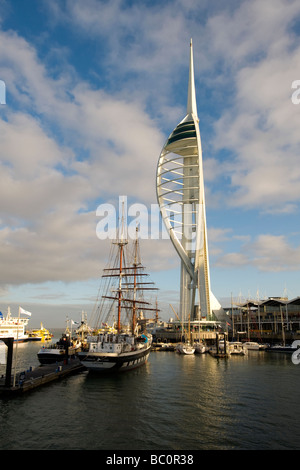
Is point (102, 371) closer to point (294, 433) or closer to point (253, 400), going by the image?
point (253, 400)

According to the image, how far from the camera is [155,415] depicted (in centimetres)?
2461

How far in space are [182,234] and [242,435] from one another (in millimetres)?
94300

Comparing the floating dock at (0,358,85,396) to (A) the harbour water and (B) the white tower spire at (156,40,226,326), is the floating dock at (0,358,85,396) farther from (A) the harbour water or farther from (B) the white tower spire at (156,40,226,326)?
(B) the white tower spire at (156,40,226,326)

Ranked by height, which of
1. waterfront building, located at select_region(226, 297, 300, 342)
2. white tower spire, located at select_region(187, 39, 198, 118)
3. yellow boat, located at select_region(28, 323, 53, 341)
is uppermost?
white tower spire, located at select_region(187, 39, 198, 118)

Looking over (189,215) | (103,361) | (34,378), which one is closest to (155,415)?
(34,378)

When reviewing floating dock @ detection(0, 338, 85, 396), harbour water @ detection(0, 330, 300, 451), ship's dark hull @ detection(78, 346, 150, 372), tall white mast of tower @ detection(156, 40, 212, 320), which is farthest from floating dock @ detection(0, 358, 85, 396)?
A: tall white mast of tower @ detection(156, 40, 212, 320)

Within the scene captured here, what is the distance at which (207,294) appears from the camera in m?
109

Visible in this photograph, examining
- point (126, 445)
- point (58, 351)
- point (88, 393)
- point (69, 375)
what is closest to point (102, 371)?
point (69, 375)

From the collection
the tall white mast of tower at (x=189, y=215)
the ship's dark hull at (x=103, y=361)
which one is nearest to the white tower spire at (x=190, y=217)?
the tall white mast of tower at (x=189, y=215)

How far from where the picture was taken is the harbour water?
19141mm

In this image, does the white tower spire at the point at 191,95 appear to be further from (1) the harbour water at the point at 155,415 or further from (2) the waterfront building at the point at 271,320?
(1) the harbour water at the point at 155,415

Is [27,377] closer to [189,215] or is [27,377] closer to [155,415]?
[155,415]

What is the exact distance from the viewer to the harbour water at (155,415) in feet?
62.8

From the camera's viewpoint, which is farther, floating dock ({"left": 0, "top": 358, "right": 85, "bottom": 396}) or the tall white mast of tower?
the tall white mast of tower
